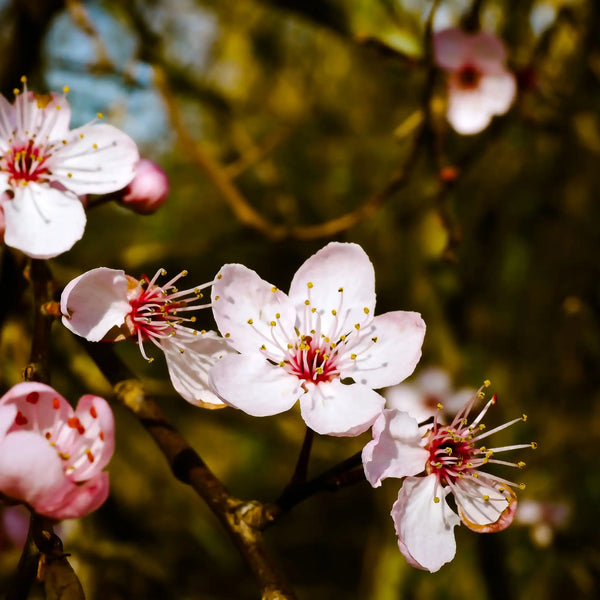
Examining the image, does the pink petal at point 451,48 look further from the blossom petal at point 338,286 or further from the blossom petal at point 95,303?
the blossom petal at point 95,303

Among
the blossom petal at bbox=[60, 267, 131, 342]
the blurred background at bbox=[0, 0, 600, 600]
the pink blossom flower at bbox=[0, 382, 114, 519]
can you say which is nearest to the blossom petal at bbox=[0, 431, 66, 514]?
the pink blossom flower at bbox=[0, 382, 114, 519]

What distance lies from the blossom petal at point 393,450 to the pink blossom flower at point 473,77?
101 centimetres

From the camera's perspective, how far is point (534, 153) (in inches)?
87.4

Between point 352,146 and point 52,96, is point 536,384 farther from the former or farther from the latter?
point 52,96

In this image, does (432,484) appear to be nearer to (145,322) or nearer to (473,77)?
(145,322)

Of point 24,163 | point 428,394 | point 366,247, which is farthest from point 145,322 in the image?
point 366,247

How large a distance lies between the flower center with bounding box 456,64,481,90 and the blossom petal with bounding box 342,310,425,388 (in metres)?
0.99

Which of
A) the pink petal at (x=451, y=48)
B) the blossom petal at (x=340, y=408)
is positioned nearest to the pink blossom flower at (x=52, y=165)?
the blossom petal at (x=340, y=408)

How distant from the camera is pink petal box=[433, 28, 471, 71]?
4.97ft

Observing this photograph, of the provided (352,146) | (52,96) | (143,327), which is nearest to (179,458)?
(143,327)

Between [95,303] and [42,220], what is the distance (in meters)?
0.10

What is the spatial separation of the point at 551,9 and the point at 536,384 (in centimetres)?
102

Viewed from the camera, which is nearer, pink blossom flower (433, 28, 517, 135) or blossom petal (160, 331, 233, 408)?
blossom petal (160, 331, 233, 408)

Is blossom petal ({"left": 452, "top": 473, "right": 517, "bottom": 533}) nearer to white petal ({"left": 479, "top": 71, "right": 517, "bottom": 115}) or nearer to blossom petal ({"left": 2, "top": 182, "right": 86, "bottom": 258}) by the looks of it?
blossom petal ({"left": 2, "top": 182, "right": 86, "bottom": 258})
